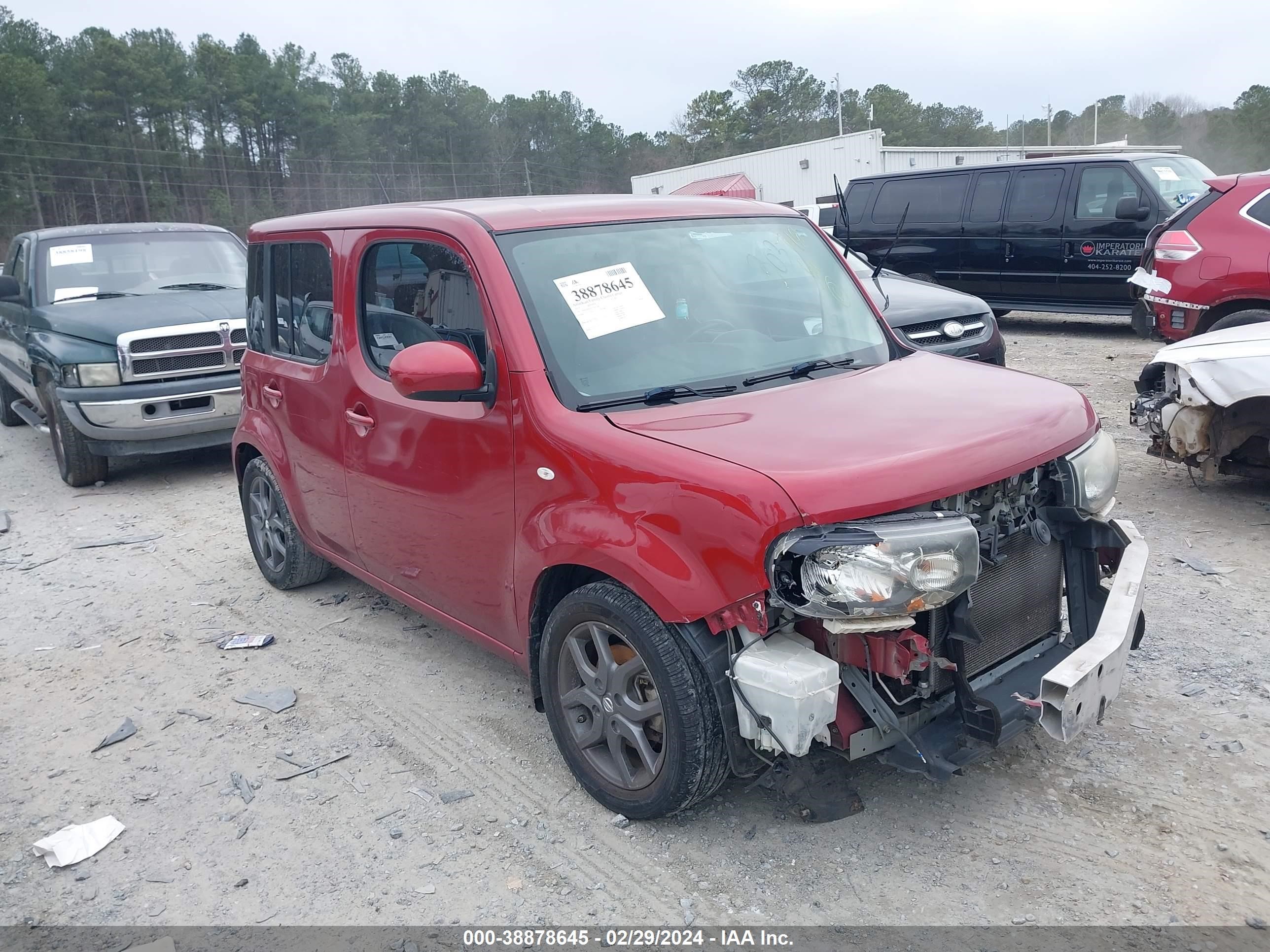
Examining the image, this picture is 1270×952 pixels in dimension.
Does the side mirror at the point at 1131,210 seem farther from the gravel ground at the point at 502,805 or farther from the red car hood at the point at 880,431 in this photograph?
the red car hood at the point at 880,431

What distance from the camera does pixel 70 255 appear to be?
8.84 m

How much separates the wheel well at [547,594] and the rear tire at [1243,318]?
637 cm

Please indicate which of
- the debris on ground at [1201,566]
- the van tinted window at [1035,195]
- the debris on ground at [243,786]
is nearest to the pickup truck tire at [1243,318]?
the debris on ground at [1201,566]

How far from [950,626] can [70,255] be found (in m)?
8.90

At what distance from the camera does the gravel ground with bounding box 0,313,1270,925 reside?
9.22 ft

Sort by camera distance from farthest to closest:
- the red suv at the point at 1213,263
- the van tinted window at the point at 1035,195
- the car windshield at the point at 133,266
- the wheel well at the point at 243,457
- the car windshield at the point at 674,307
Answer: the van tinted window at the point at 1035,195 < the car windshield at the point at 133,266 < the red suv at the point at 1213,263 < the wheel well at the point at 243,457 < the car windshield at the point at 674,307

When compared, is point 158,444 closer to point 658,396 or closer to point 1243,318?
point 658,396

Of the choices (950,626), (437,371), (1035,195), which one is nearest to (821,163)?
(1035,195)

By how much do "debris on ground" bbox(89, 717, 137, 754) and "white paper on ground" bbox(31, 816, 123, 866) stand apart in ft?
1.95

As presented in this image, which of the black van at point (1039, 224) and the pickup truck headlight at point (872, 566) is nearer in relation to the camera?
the pickup truck headlight at point (872, 566)

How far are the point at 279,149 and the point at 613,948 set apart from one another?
45.6 metres

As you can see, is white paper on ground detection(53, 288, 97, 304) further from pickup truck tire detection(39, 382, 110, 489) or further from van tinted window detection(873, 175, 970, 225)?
van tinted window detection(873, 175, 970, 225)

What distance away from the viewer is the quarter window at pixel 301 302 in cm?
432

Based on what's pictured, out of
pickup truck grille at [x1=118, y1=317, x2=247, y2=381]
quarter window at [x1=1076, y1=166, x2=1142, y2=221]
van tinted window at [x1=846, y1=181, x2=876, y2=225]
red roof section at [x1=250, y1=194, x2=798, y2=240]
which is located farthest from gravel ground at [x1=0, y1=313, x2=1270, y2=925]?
van tinted window at [x1=846, y1=181, x2=876, y2=225]
